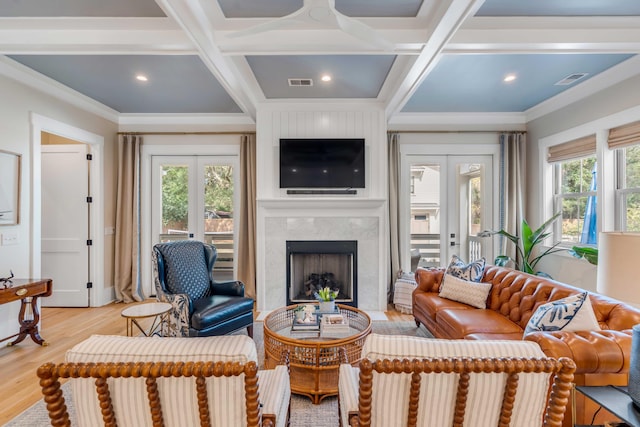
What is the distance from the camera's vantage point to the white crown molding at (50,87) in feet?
10.1

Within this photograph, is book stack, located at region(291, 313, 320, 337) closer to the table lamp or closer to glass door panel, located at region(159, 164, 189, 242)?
the table lamp

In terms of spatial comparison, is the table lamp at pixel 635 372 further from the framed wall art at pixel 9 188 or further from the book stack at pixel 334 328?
the framed wall art at pixel 9 188

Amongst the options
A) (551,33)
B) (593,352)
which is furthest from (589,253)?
(593,352)

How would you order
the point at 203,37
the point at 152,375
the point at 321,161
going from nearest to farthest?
the point at 152,375
the point at 203,37
the point at 321,161

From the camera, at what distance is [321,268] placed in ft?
14.4

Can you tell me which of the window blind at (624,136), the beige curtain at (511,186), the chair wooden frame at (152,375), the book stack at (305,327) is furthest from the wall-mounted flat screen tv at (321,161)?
the chair wooden frame at (152,375)

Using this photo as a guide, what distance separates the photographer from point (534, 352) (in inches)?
40.4

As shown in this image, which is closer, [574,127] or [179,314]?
[179,314]

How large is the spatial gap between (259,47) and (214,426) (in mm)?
2571

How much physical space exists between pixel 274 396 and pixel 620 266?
5.62ft

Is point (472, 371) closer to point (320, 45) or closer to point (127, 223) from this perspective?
point (320, 45)

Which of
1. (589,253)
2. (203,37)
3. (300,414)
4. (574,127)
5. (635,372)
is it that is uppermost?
(203,37)

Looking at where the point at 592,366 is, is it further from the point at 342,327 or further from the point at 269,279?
the point at 269,279

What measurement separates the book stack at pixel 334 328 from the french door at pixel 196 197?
2681 mm
